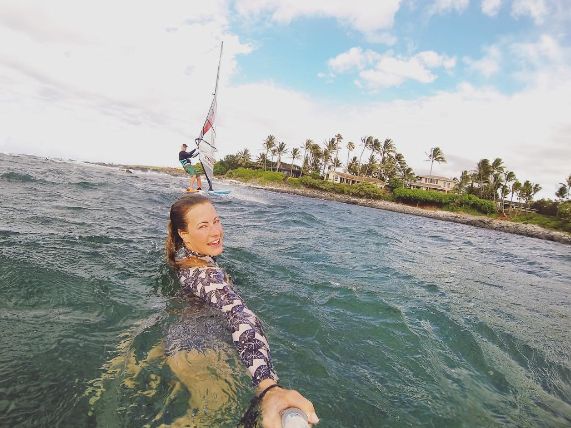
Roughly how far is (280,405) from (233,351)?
1.52m

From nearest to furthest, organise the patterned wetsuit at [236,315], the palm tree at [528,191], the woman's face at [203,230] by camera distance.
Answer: the patterned wetsuit at [236,315], the woman's face at [203,230], the palm tree at [528,191]

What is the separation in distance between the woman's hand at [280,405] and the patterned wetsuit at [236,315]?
403mm

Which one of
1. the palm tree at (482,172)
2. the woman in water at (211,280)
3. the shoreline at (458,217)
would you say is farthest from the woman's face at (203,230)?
the palm tree at (482,172)

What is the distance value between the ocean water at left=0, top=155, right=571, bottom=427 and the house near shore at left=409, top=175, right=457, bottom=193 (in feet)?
371

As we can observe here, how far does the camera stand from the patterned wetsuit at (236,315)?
224cm

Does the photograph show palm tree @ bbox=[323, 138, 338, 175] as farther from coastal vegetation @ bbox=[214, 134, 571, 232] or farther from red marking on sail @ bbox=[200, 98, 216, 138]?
red marking on sail @ bbox=[200, 98, 216, 138]

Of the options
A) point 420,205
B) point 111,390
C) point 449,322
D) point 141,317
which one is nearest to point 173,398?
point 111,390

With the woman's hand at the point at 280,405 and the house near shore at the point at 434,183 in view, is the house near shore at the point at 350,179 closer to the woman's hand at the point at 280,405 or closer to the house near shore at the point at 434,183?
the house near shore at the point at 434,183

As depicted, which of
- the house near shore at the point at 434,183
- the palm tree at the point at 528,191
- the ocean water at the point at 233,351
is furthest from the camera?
the house near shore at the point at 434,183

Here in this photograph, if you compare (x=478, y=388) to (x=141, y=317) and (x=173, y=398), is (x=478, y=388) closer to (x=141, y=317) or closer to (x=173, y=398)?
(x=173, y=398)

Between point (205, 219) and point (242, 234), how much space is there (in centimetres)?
693

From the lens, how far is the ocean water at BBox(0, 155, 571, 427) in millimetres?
2533

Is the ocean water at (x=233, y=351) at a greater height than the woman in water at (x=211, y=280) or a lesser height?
lesser

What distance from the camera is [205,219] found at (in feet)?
11.3
